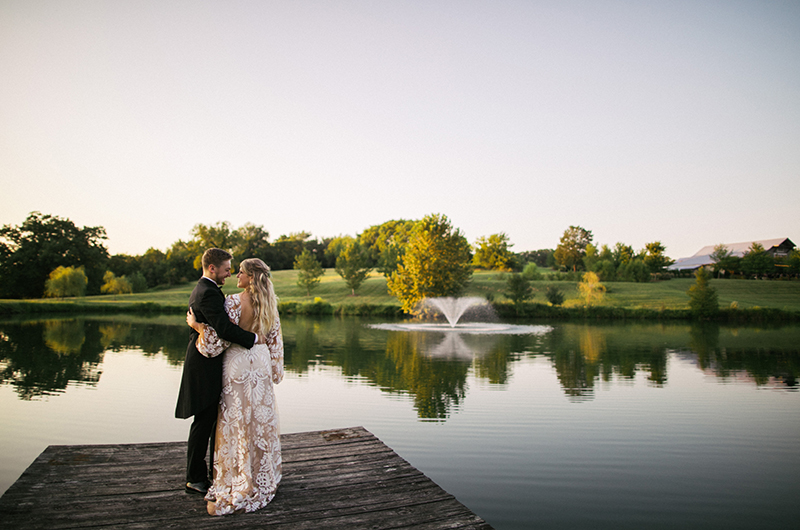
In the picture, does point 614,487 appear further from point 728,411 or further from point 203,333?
point 728,411

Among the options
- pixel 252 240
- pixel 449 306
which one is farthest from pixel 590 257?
pixel 252 240

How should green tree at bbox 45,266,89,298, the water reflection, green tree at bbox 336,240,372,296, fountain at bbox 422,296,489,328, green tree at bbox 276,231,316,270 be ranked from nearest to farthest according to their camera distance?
the water reflection < fountain at bbox 422,296,489,328 < green tree at bbox 45,266,89,298 < green tree at bbox 336,240,372,296 < green tree at bbox 276,231,316,270

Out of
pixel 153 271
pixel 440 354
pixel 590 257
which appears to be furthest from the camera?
pixel 590 257

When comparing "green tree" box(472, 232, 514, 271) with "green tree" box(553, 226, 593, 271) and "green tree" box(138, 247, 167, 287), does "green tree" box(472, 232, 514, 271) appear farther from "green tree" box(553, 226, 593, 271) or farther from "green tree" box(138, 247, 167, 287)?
"green tree" box(138, 247, 167, 287)

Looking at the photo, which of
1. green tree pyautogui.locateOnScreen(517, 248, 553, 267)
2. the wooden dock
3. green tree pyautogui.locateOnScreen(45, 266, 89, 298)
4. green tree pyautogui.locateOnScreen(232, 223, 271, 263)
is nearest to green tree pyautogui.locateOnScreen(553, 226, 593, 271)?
green tree pyautogui.locateOnScreen(517, 248, 553, 267)

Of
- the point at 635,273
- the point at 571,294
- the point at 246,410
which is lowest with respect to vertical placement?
the point at 571,294

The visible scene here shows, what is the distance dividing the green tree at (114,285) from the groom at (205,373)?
219 feet

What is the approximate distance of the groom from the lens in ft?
14.8

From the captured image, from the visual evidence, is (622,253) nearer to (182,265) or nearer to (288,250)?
(288,250)

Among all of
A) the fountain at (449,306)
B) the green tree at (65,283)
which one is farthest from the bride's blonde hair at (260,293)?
the green tree at (65,283)

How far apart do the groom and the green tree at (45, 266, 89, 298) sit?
63.3m

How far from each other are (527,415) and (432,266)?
30171 mm

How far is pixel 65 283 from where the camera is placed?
56688 millimetres

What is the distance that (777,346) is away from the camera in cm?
2462
